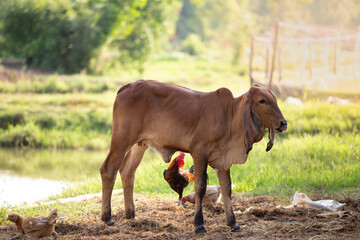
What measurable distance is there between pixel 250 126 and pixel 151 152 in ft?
31.6

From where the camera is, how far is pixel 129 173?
21.1ft

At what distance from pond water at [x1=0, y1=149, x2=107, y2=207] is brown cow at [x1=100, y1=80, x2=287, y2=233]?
3400 mm

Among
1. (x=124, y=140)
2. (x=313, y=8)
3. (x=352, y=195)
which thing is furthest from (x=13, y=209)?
(x=313, y=8)

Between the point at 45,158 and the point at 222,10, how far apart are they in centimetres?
4754

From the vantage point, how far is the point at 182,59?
43312mm

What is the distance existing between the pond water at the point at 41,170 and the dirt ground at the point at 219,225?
10.0ft

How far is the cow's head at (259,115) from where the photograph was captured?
5641 millimetres

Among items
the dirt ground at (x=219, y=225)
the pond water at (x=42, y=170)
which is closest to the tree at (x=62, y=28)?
the pond water at (x=42, y=170)

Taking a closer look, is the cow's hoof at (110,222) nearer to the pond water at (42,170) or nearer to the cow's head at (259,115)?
the cow's head at (259,115)

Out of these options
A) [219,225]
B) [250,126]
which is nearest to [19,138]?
[219,225]

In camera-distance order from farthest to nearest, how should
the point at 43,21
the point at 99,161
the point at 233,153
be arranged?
the point at 43,21 → the point at 99,161 → the point at 233,153

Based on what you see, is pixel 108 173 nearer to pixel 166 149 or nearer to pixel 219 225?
pixel 166 149

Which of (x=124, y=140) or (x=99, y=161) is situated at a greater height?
(x=124, y=140)

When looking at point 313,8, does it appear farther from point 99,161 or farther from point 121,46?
point 99,161
